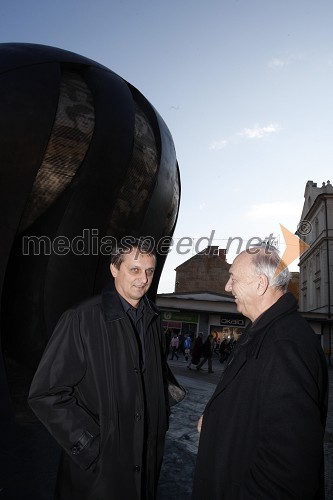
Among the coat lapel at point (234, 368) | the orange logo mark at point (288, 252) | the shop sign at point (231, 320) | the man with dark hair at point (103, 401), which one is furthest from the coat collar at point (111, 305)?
the shop sign at point (231, 320)

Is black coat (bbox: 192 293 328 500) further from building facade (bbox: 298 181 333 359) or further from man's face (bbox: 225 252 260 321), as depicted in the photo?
building facade (bbox: 298 181 333 359)

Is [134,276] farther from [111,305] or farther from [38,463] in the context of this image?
[38,463]

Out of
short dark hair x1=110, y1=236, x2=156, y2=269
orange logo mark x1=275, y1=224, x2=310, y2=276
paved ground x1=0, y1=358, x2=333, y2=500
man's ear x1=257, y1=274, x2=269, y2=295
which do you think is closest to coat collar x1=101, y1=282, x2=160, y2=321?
short dark hair x1=110, y1=236, x2=156, y2=269

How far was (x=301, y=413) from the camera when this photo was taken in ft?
3.74

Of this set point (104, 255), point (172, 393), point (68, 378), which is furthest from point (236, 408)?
point (104, 255)

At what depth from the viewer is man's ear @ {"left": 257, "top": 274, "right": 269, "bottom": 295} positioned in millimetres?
1512

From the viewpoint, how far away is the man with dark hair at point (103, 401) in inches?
57.1

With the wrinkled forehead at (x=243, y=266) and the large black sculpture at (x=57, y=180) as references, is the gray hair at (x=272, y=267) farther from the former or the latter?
the large black sculpture at (x=57, y=180)

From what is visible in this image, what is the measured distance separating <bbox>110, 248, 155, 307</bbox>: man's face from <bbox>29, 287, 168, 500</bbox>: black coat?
115 mm

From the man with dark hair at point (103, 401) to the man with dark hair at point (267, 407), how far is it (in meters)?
0.31

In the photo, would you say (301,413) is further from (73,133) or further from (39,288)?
(73,133)

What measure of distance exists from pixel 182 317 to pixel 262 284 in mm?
22712

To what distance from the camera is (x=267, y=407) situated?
1.19 m

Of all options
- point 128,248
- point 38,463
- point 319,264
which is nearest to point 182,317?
point 319,264
